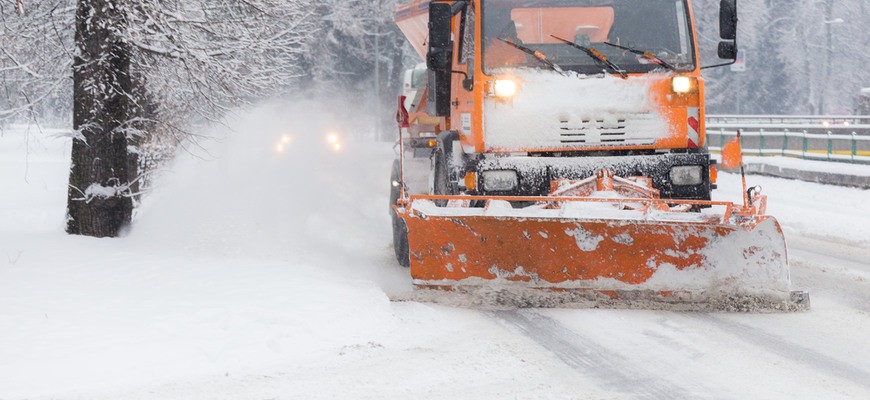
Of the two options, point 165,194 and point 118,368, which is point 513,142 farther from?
point 165,194

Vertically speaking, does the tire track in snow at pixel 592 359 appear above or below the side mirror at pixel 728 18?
below

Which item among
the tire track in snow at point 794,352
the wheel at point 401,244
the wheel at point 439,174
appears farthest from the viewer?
the wheel at point 401,244

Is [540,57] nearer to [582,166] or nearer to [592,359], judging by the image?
[582,166]

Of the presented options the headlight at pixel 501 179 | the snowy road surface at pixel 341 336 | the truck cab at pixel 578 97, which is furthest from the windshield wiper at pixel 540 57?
the snowy road surface at pixel 341 336

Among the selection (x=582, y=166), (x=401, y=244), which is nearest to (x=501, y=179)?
(x=582, y=166)

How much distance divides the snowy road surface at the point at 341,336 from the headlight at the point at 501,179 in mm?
1083

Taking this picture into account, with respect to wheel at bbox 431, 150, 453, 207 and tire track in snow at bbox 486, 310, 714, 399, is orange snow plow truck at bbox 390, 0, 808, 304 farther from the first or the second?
tire track in snow at bbox 486, 310, 714, 399

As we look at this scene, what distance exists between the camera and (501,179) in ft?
22.9

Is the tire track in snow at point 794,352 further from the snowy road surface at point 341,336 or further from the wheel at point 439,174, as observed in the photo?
the wheel at point 439,174

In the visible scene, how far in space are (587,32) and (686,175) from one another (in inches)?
54.8

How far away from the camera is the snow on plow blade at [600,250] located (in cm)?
610

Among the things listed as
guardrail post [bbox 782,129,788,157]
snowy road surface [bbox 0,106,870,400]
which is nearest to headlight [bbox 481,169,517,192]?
snowy road surface [bbox 0,106,870,400]

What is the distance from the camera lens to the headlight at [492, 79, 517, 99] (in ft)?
22.9

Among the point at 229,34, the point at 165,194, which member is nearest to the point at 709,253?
the point at 229,34
